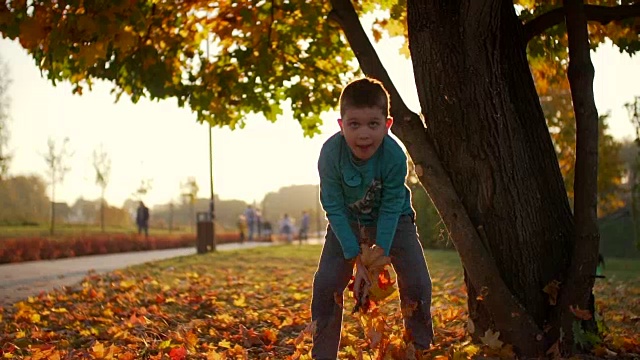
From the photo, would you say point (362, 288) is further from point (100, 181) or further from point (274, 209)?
point (274, 209)

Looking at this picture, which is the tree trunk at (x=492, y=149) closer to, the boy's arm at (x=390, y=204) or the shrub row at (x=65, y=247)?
the boy's arm at (x=390, y=204)

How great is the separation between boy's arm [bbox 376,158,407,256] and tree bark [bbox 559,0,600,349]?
151 cm

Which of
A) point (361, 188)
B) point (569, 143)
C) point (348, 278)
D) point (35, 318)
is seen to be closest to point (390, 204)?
Answer: point (361, 188)

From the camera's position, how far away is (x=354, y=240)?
136 inches

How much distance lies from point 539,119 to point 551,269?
3.46 ft

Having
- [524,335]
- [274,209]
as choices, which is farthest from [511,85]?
[274,209]

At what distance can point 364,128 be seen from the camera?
11.2 feet

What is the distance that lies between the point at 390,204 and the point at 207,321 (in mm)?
3521

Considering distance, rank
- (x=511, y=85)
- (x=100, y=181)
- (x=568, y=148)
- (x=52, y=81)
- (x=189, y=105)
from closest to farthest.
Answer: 1. (x=511, y=85)
2. (x=52, y=81)
3. (x=189, y=105)
4. (x=568, y=148)
5. (x=100, y=181)

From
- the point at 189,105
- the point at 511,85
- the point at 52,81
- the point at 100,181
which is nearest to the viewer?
the point at 511,85

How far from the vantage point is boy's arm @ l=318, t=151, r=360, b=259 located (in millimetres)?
3445

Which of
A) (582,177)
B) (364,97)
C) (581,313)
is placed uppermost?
(364,97)

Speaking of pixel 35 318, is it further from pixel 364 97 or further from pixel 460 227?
pixel 364 97

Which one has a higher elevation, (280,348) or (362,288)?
(362,288)
